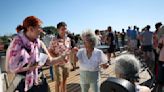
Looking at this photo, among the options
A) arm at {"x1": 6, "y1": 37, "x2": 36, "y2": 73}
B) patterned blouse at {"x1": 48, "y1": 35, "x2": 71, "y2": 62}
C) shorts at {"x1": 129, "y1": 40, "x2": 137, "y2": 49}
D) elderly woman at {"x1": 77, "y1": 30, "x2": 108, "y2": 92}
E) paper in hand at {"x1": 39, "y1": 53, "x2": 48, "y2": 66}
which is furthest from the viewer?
shorts at {"x1": 129, "y1": 40, "x2": 137, "y2": 49}

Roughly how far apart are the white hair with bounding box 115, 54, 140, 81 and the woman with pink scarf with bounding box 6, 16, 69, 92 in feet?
5.10

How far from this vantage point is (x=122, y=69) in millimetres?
2742

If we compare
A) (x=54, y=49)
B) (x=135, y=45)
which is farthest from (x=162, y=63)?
(x=135, y=45)

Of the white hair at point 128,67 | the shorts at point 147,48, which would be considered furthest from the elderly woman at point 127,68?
the shorts at point 147,48

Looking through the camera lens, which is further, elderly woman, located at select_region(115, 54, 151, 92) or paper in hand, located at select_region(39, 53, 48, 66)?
paper in hand, located at select_region(39, 53, 48, 66)

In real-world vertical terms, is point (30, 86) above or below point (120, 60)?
below

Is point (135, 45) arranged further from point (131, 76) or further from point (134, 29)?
point (131, 76)

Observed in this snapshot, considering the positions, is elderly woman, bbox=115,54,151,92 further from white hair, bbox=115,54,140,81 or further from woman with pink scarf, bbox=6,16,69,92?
woman with pink scarf, bbox=6,16,69,92

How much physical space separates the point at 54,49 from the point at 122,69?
12.2 ft

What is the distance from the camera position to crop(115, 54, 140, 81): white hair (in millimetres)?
2680

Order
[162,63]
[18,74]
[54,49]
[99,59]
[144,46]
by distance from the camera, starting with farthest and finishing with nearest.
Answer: [144,46] < [54,49] < [162,63] < [99,59] < [18,74]

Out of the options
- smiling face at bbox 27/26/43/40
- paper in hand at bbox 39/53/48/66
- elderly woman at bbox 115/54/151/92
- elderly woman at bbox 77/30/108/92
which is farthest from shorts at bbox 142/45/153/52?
elderly woman at bbox 115/54/151/92

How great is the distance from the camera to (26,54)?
407 centimetres

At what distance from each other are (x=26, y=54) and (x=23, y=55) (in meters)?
0.05
